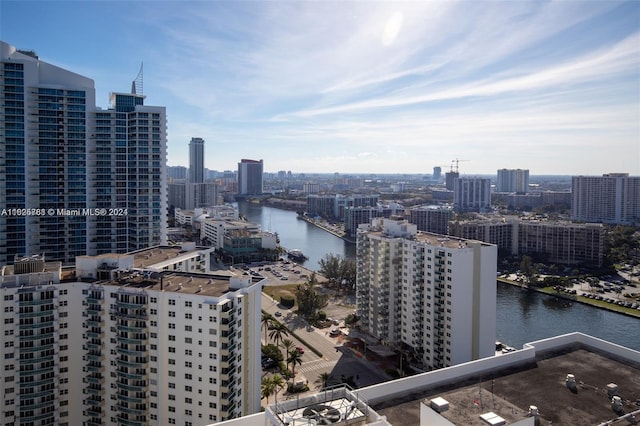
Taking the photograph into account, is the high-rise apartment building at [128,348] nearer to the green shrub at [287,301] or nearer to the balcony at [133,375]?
the balcony at [133,375]

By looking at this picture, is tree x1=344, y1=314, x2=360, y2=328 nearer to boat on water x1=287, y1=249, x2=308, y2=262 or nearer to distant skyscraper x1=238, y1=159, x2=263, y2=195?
boat on water x1=287, y1=249, x2=308, y2=262

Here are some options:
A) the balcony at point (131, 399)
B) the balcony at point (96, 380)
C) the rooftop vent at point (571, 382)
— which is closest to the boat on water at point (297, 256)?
the balcony at point (96, 380)

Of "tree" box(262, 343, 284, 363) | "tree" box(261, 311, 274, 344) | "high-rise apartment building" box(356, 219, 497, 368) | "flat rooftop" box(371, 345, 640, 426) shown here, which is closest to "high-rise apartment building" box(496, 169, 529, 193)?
"high-rise apartment building" box(356, 219, 497, 368)

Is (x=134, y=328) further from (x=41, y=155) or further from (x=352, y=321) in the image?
(x=41, y=155)

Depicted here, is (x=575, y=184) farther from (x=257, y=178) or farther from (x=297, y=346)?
(x=257, y=178)

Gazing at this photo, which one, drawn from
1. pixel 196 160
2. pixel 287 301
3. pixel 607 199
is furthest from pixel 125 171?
pixel 196 160

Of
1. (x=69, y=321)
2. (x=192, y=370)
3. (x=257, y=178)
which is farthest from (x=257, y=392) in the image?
(x=257, y=178)
